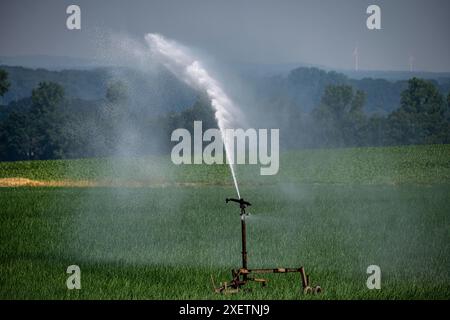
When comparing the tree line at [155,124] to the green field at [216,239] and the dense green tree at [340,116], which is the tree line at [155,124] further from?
the green field at [216,239]

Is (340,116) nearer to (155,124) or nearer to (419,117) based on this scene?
(419,117)

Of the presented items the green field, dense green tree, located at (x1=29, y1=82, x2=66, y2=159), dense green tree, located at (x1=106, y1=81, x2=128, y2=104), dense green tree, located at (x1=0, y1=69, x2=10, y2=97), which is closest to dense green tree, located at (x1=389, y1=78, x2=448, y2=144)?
dense green tree, located at (x1=106, y1=81, x2=128, y2=104)

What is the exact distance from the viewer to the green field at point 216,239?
49.5ft

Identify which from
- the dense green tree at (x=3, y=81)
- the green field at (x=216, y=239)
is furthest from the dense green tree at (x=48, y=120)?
the green field at (x=216, y=239)

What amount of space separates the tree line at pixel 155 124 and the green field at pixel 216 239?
38751mm

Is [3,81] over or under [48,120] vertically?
over

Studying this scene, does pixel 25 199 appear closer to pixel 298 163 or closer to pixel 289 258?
pixel 289 258

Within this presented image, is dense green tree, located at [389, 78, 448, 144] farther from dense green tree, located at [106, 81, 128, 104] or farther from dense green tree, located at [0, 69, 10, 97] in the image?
dense green tree, located at [0, 69, 10, 97]

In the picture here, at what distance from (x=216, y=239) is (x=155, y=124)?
75004 mm

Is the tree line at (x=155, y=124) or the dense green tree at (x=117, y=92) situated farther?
the tree line at (x=155, y=124)

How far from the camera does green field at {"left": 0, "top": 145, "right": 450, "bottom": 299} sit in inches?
594


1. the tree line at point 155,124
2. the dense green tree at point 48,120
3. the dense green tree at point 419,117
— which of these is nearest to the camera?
the tree line at point 155,124

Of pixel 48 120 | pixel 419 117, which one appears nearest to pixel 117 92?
pixel 48 120

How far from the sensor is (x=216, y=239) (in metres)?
23.4
